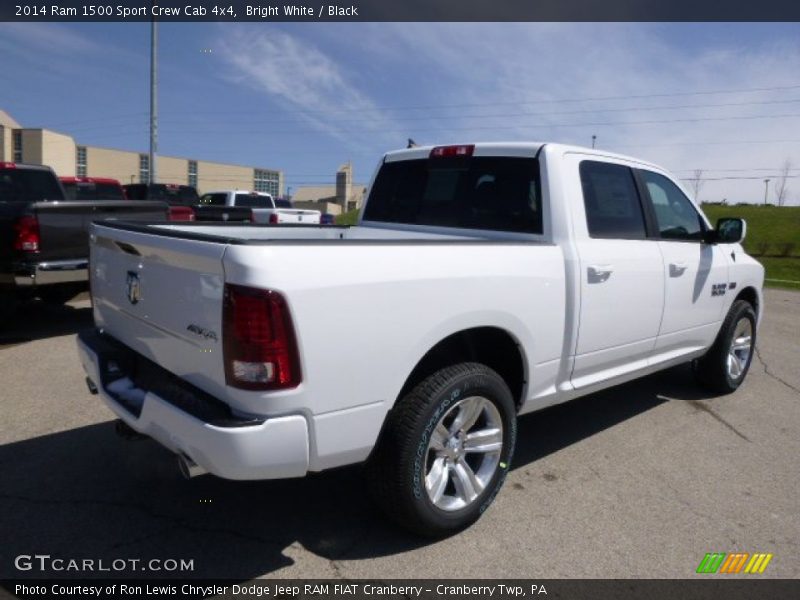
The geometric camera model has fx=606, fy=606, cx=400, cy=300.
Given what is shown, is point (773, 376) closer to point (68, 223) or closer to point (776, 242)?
point (68, 223)

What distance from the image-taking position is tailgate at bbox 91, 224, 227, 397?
229cm

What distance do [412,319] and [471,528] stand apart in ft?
4.02

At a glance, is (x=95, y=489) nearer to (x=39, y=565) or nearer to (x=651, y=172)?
(x=39, y=565)

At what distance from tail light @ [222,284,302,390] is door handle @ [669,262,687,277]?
3004mm

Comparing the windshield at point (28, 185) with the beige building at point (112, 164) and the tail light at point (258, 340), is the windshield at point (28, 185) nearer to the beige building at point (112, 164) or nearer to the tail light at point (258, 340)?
the tail light at point (258, 340)

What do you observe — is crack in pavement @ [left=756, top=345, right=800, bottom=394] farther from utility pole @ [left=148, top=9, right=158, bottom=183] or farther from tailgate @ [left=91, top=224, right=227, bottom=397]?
utility pole @ [left=148, top=9, right=158, bottom=183]

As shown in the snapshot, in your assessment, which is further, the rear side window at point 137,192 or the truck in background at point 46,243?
the rear side window at point 137,192

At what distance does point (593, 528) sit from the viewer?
3.08m

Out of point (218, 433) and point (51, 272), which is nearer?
point (218, 433)

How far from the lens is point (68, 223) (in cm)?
643

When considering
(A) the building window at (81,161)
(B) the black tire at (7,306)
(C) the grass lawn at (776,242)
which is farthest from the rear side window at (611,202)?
(A) the building window at (81,161)

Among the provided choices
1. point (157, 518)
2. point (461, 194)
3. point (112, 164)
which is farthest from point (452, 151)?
point (112, 164)

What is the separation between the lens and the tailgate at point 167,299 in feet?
7.51

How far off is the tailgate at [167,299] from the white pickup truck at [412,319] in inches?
0.4
